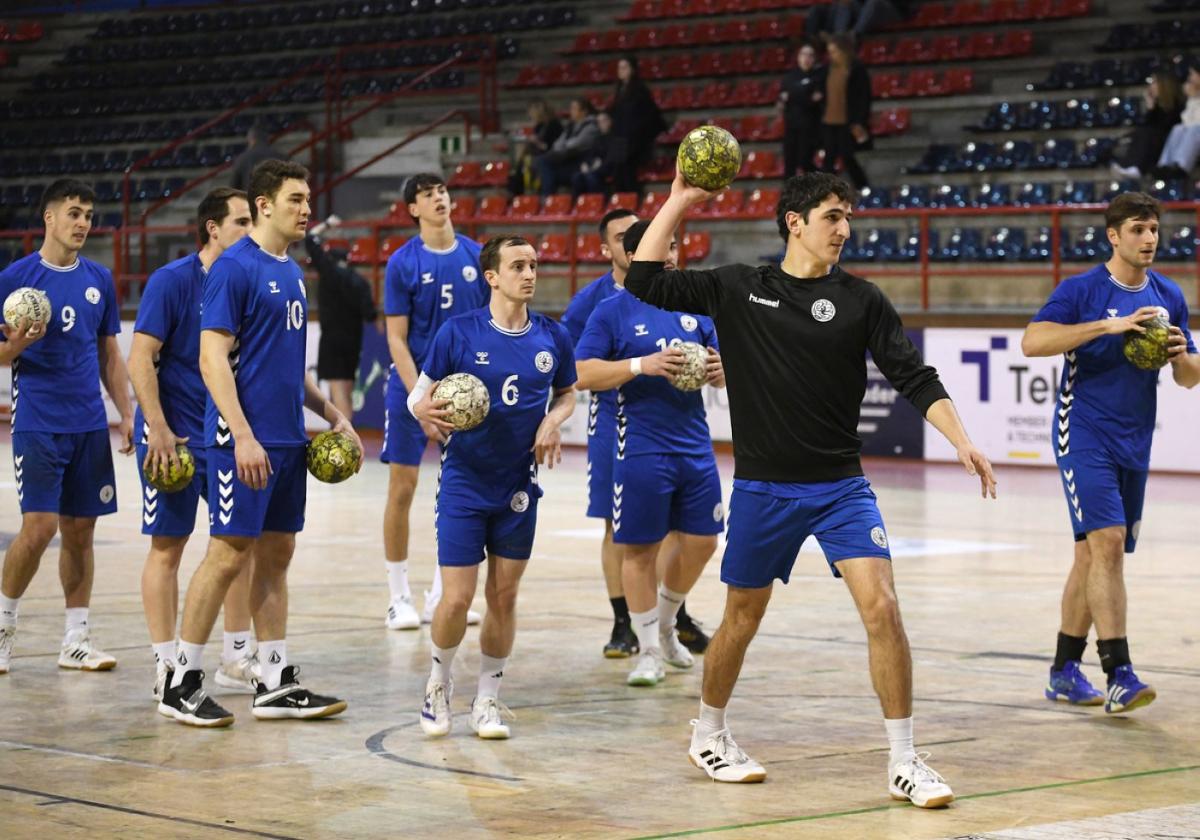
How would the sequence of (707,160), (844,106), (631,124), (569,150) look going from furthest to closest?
(569,150), (631,124), (844,106), (707,160)

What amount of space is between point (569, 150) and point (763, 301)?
19385 millimetres

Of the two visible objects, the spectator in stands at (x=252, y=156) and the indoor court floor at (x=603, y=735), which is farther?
the spectator in stands at (x=252, y=156)

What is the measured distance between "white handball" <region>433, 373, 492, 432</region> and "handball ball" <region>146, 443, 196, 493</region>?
4.33ft

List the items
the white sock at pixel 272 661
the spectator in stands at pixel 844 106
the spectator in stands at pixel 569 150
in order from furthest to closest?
the spectator in stands at pixel 569 150 → the spectator in stands at pixel 844 106 → the white sock at pixel 272 661

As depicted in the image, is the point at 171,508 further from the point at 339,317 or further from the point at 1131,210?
the point at 339,317

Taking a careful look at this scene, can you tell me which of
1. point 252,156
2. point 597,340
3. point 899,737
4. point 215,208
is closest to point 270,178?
point 215,208

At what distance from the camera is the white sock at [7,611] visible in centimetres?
927

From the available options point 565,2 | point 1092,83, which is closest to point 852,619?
point 1092,83

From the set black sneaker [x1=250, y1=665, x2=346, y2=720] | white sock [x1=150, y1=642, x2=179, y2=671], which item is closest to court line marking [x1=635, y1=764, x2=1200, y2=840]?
black sneaker [x1=250, y1=665, x2=346, y2=720]

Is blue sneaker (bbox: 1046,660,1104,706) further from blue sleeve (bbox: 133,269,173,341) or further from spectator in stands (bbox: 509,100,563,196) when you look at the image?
spectator in stands (bbox: 509,100,563,196)

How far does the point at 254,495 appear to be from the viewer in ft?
26.1

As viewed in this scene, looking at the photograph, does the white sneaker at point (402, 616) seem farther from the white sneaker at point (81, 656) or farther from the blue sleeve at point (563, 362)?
the blue sleeve at point (563, 362)

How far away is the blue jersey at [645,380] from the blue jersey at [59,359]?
8.24 feet

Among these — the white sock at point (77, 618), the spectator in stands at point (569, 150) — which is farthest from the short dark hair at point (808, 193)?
the spectator in stands at point (569, 150)
